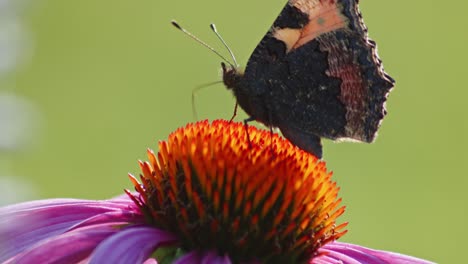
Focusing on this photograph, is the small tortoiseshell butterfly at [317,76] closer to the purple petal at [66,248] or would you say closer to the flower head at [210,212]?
the flower head at [210,212]

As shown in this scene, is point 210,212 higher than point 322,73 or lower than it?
lower

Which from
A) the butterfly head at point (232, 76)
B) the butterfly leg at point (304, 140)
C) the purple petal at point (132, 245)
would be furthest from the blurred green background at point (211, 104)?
the purple petal at point (132, 245)

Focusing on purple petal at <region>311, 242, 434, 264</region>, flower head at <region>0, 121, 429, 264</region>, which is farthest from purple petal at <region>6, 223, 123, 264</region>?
purple petal at <region>311, 242, 434, 264</region>

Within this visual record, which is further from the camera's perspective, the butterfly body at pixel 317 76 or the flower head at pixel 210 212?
the butterfly body at pixel 317 76

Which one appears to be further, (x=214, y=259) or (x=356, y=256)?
(x=356, y=256)

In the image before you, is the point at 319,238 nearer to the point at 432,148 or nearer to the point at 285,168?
the point at 285,168

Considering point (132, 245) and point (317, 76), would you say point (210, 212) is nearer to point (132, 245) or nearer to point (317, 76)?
point (132, 245)

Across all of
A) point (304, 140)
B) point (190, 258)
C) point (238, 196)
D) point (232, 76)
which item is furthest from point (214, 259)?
point (232, 76)
